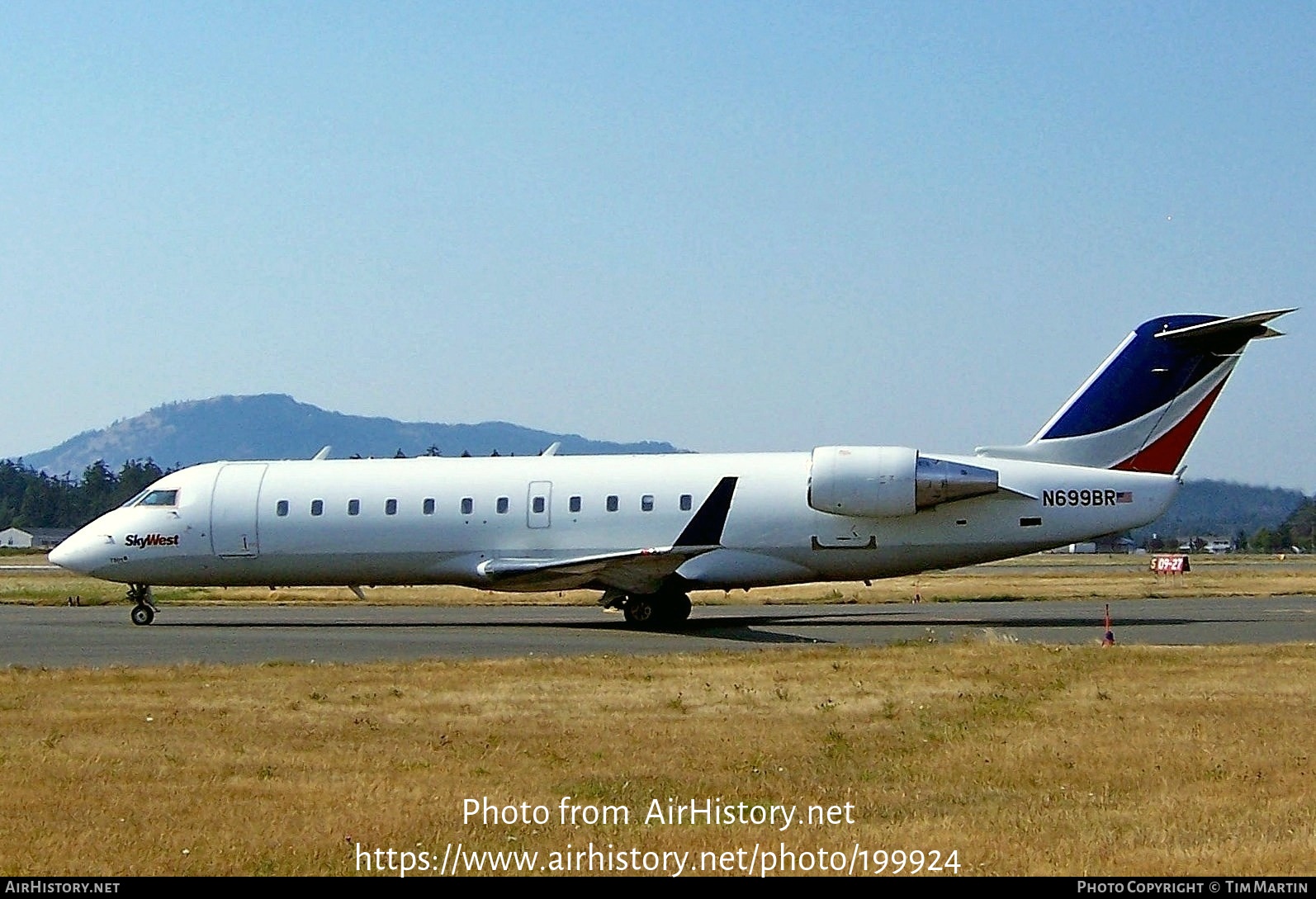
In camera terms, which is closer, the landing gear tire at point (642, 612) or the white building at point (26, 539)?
the landing gear tire at point (642, 612)

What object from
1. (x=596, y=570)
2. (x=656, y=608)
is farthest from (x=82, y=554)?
(x=656, y=608)

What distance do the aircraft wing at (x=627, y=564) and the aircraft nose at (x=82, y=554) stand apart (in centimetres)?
825

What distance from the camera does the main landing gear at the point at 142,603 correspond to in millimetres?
27875

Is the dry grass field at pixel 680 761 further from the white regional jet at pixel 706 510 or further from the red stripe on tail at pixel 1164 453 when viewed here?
the red stripe on tail at pixel 1164 453

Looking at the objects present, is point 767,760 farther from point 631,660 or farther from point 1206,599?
point 1206,599

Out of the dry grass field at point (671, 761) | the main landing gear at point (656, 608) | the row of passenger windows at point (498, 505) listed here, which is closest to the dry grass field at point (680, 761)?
the dry grass field at point (671, 761)

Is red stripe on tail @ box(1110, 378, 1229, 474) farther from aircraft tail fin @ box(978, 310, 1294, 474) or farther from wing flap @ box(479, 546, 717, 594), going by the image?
wing flap @ box(479, 546, 717, 594)

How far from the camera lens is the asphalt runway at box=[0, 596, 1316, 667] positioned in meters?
20.2

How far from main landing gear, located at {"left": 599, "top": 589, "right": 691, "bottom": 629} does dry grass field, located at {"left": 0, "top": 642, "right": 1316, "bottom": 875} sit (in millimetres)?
9159

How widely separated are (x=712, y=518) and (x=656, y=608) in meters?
2.34

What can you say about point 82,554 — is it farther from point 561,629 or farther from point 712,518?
point 712,518

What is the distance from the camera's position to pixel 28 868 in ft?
23.4

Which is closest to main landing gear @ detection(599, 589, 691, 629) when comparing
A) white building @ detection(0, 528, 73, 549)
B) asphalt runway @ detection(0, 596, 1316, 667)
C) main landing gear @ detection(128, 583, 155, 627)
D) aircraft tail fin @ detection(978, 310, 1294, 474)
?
→ asphalt runway @ detection(0, 596, 1316, 667)
